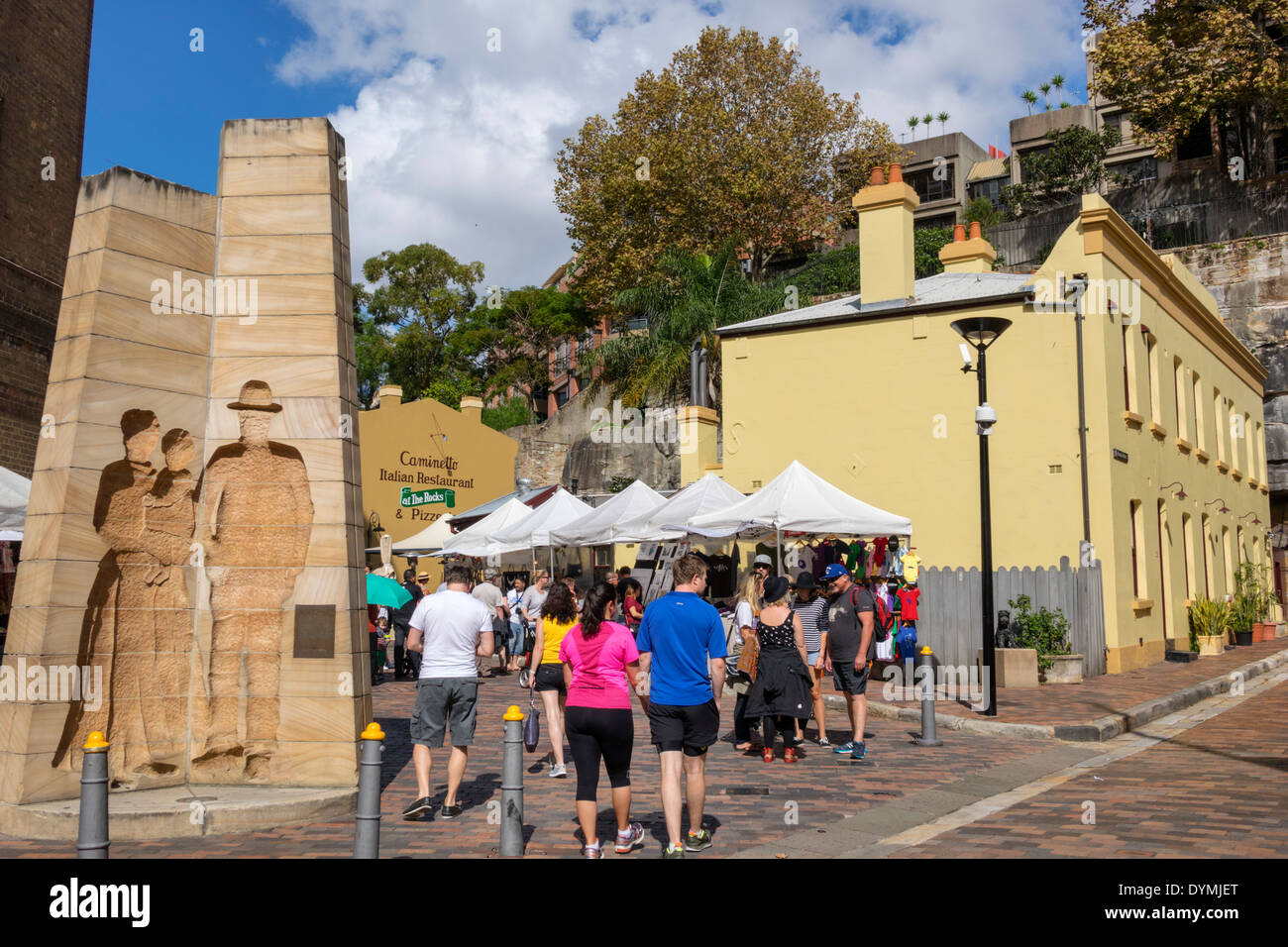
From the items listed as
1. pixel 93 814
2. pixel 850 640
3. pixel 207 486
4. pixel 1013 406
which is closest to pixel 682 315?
pixel 1013 406

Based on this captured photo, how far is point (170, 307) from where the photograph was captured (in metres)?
8.66

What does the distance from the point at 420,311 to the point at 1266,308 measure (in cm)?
3533

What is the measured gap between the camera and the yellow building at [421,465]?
34625 mm

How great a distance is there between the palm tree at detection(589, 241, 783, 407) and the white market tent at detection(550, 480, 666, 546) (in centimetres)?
1183

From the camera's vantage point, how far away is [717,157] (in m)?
37.0

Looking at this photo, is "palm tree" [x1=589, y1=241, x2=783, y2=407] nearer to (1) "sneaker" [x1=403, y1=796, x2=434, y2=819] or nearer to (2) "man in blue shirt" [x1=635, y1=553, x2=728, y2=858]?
(1) "sneaker" [x1=403, y1=796, x2=434, y2=819]

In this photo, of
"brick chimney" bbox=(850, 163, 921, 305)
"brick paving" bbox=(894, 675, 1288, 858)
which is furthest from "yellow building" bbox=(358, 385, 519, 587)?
"brick paving" bbox=(894, 675, 1288, 858)

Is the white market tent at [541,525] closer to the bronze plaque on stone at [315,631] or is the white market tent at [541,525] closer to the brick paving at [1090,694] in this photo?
the brick paving at [1090,694]

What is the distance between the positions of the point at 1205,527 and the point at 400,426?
935 inches

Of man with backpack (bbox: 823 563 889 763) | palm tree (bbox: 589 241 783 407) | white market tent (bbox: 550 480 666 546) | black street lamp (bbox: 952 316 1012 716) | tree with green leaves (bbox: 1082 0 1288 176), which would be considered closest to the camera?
man with backpack (bbox: 823 563 889 763)

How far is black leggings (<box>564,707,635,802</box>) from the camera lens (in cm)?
655

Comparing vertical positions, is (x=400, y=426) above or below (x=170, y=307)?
above
